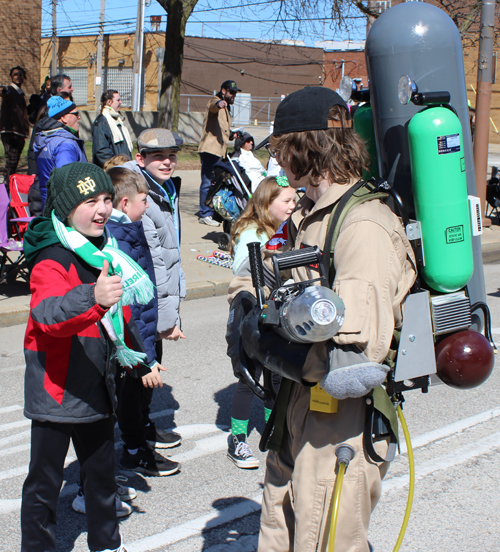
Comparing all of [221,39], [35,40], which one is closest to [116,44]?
[221,39]

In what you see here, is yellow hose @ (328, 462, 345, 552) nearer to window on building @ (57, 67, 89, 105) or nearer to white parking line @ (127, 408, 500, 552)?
white parking line @ (127, 408, 500, 552)

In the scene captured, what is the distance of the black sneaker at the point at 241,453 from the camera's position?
3799mm

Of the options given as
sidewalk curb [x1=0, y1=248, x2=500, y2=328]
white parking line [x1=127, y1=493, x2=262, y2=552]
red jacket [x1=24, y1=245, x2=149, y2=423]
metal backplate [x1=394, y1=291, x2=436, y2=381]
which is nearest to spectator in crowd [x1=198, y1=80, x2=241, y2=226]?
sidewalk curb [x1=0, y1=248, x2=500, y2=328]

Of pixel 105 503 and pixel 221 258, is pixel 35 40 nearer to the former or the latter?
pixel 221 258

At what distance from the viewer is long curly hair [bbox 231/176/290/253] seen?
394 centimetres

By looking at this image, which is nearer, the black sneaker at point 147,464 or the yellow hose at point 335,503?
the yellow hose at point 335,503

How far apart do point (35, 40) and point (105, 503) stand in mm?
21120

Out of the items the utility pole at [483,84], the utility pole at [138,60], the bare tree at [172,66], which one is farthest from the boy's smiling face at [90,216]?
the utility pole at [138,60]

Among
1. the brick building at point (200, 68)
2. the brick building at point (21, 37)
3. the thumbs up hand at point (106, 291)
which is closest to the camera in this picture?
the thumbs up hand at point (106, 291)

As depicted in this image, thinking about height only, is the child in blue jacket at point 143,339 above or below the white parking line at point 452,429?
above

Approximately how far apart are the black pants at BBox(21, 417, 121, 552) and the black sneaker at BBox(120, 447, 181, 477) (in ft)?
2.86

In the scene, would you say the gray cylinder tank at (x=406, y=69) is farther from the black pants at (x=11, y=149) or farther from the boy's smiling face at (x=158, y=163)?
the black pants at (x=11, y=149)

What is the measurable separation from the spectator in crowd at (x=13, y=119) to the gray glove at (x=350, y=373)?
1056 centimetres

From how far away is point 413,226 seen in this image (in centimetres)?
207
